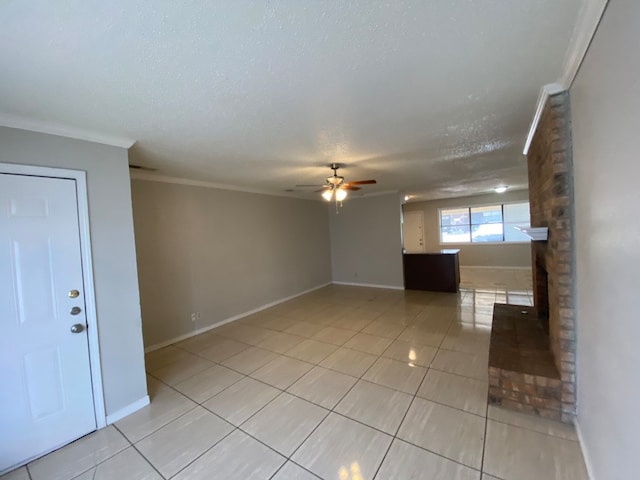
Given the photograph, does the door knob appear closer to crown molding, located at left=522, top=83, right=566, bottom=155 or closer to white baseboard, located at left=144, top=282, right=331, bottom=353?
white baseboard, located at left=144, top=282, right=331, bottom=353

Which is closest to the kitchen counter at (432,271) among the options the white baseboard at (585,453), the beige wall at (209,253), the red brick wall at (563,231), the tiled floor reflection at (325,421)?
the tiled floor reflection at (325,421)

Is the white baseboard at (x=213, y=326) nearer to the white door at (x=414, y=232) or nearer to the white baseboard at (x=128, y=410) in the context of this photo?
the white baseboard at (x=128, y=410)

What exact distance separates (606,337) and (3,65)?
134 inches

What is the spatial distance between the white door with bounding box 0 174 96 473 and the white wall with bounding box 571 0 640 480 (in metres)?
3.41

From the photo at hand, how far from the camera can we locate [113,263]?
7.47 feet

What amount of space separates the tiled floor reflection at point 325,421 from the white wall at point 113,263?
38 centimetres

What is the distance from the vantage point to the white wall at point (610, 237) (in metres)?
0.98

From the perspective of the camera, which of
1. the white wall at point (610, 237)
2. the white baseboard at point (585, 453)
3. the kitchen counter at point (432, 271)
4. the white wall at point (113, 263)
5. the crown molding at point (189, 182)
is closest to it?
the white wall at point (610, 237)

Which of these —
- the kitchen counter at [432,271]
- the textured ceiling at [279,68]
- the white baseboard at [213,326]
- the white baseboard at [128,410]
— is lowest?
the white baseboard at [128,410]

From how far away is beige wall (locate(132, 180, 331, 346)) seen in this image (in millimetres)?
3617

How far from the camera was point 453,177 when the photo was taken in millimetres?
5043

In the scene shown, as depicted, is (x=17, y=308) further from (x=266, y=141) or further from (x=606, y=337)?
(x=606, y=337)

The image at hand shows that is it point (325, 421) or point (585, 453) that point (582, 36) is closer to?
point (585, 453)

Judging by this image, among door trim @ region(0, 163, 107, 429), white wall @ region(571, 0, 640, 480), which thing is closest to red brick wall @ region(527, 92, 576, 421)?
white wall @ region(571, 0, 640, 480)
